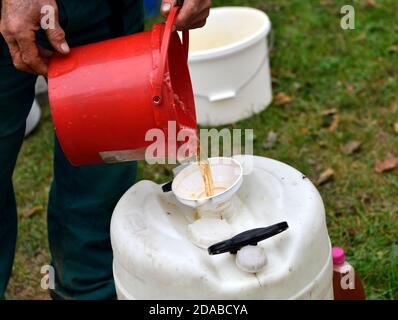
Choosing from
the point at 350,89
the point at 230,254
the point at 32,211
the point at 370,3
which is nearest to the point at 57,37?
the point at 230,254

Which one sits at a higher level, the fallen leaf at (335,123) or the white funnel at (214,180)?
the white funnel at (214,180)

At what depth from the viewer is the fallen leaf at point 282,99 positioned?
2.93 m

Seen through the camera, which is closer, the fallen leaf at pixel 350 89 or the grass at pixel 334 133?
the grass at pixel 334 133

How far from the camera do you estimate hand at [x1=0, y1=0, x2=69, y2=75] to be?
137 cm

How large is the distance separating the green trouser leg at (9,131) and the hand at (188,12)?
450 mm

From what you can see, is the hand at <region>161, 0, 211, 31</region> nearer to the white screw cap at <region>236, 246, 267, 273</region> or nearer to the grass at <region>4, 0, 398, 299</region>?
the white screw cap at <region>236, 246, 267, 273</region>

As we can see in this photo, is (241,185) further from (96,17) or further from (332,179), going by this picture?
(332,179)

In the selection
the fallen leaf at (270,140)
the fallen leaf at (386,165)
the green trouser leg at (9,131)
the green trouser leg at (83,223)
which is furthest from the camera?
the fallen leaf at (270,140)

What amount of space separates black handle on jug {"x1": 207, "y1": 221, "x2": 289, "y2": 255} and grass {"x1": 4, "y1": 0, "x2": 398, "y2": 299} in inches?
27.1

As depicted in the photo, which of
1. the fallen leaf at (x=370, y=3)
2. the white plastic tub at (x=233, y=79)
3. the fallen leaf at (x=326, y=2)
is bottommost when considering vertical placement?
the fallen leaf at (x=326, y=2)

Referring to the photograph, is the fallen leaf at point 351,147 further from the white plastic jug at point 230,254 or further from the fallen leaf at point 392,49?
the white plastic jug at point 230,254

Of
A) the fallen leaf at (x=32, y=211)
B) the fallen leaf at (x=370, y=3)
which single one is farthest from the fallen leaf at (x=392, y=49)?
the fallen leaf at (x=32, y=211)

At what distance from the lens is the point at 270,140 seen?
2.67m

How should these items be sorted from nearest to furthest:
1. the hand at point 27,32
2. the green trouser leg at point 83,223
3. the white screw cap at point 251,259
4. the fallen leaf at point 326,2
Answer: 1. the white screw cap at point 251,259
2. the hand at point 27,32
3. the green trouser leg at point 83,223
4. the fallen leaf at point 326,2
